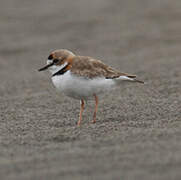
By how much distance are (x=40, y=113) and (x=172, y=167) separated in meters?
2.68

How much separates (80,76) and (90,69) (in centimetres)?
20

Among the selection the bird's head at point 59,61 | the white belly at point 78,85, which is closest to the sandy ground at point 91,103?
the white belly at point 78,85

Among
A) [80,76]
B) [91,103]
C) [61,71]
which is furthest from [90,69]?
[91,103]

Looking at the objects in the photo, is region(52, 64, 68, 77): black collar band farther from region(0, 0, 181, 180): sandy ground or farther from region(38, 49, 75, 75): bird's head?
region(0, 0, 181, 180): sandy ground

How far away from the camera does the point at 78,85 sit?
450 cm

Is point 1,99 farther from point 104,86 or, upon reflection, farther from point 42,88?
point 104,86

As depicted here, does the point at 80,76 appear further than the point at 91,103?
No

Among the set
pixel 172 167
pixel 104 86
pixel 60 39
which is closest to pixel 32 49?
pixel 60 39

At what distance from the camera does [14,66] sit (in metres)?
9.20

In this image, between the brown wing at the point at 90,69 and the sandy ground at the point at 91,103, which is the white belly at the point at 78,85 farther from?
the sandy ground at the point at 91,103

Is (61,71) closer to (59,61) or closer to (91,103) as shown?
(59,61)

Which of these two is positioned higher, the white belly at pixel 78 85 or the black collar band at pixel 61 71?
Result: the black collar band at pixel 61 71

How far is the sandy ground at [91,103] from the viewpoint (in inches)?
132

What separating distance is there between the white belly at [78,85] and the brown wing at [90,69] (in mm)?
54
